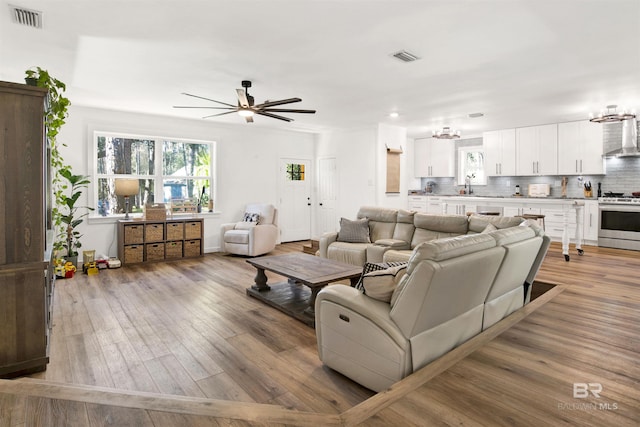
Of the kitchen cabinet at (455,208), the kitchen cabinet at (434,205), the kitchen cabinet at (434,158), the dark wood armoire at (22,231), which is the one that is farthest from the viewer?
the kitchen cabinet at (434,158)

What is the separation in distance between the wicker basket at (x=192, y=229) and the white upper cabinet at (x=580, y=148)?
23.7 ft

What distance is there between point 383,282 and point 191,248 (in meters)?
4.99

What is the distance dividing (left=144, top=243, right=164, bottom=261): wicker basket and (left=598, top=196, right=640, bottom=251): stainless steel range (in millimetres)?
7980

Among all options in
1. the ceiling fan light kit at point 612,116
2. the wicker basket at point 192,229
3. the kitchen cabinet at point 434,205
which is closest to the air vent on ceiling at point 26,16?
the wicker basket at point 192,229

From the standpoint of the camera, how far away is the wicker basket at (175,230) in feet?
20.4

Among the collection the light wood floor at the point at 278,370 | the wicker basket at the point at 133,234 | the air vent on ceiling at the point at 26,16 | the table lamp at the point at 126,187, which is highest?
the air vent on ceiling at the point at 26,16

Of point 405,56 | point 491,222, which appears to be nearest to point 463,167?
point 491,222

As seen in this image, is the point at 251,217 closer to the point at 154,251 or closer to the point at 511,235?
the point at 154,251

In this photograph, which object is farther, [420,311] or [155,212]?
[155,212]

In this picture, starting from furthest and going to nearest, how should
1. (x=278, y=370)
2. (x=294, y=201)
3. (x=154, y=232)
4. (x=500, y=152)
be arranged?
1. (x=294, y=201)
2. (x=500, y=152)
3. (x=154, y=232)
4. (x=278, y=370)

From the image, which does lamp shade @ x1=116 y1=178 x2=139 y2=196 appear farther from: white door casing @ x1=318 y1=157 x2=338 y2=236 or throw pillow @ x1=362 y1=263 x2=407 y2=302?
throw pillow @ x1=362 y1=263 x2=407 y2=302

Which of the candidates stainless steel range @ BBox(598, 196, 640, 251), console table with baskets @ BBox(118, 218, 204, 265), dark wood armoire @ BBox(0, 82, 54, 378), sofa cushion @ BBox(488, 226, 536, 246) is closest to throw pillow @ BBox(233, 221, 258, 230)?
console table with baskets @ BBox(118, 218, 204, 265)

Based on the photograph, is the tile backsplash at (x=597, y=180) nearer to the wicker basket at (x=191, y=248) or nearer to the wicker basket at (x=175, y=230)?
the wicker basket at (x=191, y=248)

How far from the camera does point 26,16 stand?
9.10ft
